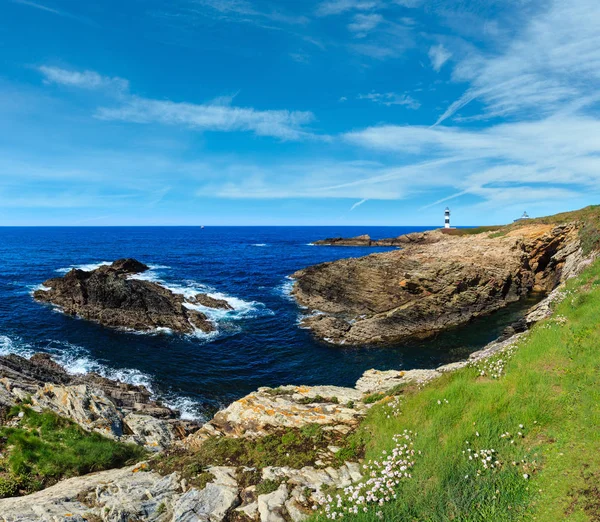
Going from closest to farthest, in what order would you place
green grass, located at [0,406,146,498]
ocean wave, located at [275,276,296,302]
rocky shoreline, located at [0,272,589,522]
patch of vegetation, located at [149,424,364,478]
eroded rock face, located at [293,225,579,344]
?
rocky shoreline, located at [0,272,589,522], patch of vegetation, located at [149,424,364,478], green grass, located at [0,406,146,498], eroded rock face, located at [293,225,579,344], ocean wave, located at [275,276,296,302]

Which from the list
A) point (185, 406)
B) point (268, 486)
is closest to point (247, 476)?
point (268, 486)

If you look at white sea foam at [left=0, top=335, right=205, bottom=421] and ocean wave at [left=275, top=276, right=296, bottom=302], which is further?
ocean wave at [left=275, top=276, right=296, bottom=302]

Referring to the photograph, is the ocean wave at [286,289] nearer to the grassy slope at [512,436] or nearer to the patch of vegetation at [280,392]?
the patch of vegetation at [280,392]

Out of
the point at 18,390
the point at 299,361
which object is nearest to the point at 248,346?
the point at 299,361

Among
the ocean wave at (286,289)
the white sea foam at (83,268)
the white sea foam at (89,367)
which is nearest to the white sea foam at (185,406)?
the white sea foam at (89,367)

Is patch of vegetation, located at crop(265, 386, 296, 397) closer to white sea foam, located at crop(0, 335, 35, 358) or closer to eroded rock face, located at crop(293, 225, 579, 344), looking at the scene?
eroded rock face, located at crop(293, 225, 579, 344)

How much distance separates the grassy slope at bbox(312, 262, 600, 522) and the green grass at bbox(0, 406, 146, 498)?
31.4ft

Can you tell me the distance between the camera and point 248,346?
3178 cm

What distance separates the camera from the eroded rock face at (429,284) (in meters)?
34.6

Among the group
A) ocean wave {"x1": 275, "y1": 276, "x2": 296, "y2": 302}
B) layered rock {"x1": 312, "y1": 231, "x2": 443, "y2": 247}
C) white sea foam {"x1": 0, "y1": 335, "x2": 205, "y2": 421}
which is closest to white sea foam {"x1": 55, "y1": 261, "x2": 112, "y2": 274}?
white sea foam {"x1": 0, "y1": 335, "x2": 205, "y2": 421}

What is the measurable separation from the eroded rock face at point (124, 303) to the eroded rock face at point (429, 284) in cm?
1365

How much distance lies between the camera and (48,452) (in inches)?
460

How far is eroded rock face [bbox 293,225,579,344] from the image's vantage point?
Answer: 34.6 metres

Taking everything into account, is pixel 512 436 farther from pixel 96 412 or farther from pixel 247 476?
pixel 96 412
